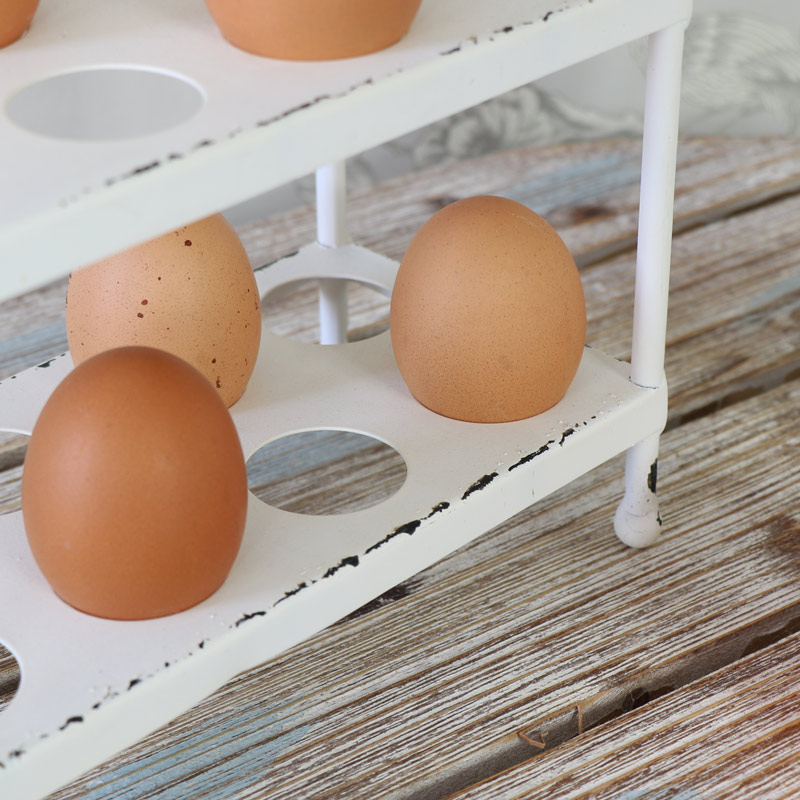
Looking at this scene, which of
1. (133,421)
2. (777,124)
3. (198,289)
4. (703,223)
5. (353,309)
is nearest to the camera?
(133,421)

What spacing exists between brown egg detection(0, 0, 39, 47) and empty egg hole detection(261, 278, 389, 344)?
538 millimetres

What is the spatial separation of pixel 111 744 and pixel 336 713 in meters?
0.20

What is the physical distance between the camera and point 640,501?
2.85 feet

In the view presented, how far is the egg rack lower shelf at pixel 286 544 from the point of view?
582 millimetres

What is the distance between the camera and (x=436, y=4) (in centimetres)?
65

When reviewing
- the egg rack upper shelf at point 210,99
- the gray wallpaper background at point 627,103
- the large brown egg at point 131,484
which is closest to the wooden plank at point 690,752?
the large brown egg at point 131,484

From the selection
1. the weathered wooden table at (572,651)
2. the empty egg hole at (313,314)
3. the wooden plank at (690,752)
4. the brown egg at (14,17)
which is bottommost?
the wooden plank at (690,752)

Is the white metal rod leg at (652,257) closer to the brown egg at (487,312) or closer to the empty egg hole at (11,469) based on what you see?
the brown egg at (487,312)

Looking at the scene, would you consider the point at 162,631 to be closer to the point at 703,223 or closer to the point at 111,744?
the point at 111,744

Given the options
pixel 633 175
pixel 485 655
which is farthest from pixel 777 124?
pixel 485 655

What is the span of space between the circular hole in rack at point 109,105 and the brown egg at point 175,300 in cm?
8

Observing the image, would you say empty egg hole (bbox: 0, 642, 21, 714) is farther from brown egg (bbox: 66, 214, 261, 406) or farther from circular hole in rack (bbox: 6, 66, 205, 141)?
circular hole in rack (bbox: 6, 66, 205, 141)

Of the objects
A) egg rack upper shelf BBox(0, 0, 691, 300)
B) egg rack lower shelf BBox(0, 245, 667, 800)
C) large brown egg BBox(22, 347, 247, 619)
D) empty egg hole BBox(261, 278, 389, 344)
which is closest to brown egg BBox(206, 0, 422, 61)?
egg rack upper shelf BBox(0, 0, 691, 300)

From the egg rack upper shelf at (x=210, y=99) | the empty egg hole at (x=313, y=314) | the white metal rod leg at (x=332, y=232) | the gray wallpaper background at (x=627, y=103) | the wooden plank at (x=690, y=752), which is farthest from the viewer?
the gray wallpaper background at (x=627, y=103)
